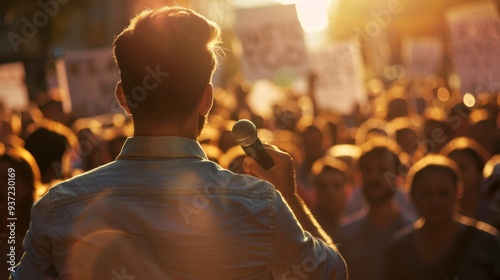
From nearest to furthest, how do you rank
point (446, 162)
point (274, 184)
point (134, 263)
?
point (134, 263) < point (274, 184) < point (446, 162)

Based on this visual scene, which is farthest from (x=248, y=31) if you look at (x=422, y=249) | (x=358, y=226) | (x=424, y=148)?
(x=422, y=249)

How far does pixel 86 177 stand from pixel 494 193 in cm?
436

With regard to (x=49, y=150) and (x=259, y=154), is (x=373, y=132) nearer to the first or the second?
(x=49, y=150)

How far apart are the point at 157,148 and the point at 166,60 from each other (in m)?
0.22

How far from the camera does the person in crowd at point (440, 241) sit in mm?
5578

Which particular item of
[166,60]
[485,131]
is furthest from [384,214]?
[166,60]

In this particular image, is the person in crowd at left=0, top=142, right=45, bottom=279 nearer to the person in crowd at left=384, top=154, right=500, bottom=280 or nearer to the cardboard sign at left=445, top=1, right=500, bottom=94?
the person in crowd at left=384, top=154, right=500, bottom=280

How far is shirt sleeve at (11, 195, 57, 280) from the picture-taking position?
2.54m

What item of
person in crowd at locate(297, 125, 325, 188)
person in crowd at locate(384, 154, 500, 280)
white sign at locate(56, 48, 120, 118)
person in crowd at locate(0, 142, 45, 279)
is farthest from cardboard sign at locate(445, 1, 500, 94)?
person in crowd at locate(0, 142, 45, 279)

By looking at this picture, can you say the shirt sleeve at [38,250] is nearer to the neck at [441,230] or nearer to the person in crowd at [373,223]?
the neck at [441,230]

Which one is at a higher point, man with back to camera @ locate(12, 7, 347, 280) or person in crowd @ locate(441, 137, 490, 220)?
man with back to camera @ locate(12, 7, 347, 280)

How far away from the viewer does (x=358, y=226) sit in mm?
7039

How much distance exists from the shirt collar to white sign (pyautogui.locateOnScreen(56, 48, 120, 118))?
38.2 ft

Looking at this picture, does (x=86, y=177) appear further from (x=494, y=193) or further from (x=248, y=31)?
(x=248, y=31)
